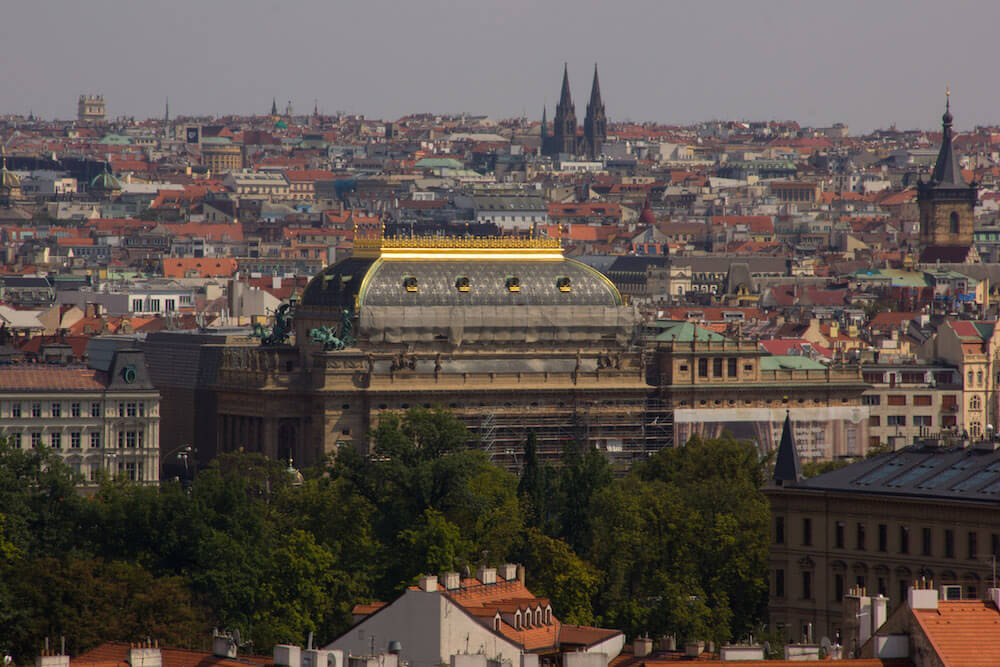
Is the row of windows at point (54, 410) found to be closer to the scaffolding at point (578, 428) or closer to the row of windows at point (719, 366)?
the scaffolding at point (578, 428)

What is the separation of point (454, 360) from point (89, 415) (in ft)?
44.4

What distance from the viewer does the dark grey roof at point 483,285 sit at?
424 ft

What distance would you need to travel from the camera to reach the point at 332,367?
12619 cm

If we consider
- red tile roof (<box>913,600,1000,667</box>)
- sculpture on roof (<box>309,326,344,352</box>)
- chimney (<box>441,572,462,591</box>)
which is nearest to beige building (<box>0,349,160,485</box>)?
sculpture on roof (<box>309,326,344,352</box>)

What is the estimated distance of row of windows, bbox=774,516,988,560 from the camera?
8231 centimetres

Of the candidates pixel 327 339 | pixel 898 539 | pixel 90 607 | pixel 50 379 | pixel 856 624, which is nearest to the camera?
pixel 856 624

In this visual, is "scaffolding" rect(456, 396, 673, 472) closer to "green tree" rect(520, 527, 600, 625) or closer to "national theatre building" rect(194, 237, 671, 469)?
"national theatre building" rect(194, 237, 671, 469)

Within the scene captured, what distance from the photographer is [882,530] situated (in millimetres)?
85188

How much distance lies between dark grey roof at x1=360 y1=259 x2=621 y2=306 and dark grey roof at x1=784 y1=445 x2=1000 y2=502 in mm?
39910

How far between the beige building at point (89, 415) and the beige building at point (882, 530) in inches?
1713

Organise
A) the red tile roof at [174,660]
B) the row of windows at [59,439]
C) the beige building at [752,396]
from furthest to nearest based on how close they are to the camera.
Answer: the beige building at [752,396] < the row of windows at [59,439] < the red tile roof at [174,660]

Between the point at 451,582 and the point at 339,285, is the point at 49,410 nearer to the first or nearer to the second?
the point at 339,285

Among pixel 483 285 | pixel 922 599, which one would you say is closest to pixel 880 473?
pixel 922 599

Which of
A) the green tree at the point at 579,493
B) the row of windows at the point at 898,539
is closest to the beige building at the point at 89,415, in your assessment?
the green tree at the point at 579,493
